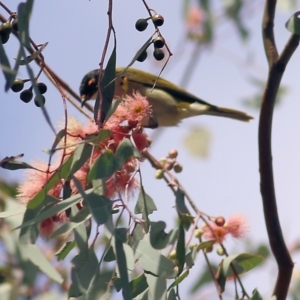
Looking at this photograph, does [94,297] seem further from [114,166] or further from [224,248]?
[224,248]

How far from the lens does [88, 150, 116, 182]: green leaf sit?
5.39 feet

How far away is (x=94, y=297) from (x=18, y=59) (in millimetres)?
657

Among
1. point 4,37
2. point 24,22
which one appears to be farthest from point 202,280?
point 24,22

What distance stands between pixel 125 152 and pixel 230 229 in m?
0.80

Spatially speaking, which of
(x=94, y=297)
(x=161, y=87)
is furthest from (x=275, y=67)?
(x=161, y=87)

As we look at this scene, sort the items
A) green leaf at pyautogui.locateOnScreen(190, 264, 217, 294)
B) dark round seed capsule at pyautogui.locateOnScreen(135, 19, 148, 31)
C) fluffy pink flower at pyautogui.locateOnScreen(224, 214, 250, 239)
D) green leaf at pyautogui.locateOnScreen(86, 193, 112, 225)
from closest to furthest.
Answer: green leaf at pyautogui.locateOnScreen(86, 193, 112, 225) → dark round seed capsule at pyautogui.locateOnScreen(135, 19, 148, 31) → fluffy pink flower at pyautogui.locateOnScreen(224, 214, 250, 239) → green leaf at pyautogui.locateOnScreen(190, 264, 217, 294)

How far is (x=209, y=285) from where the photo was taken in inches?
111

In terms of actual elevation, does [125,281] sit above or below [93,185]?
below

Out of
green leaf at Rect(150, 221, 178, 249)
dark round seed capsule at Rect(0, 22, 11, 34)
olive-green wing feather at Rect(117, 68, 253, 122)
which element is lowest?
green leaf at Rect(150, 221, 178, 249)

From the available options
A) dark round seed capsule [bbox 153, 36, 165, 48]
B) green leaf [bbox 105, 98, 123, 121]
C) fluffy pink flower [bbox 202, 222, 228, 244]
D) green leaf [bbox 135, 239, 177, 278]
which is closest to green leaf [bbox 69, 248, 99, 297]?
green leaf [bbox 135, 239, 177, 278]

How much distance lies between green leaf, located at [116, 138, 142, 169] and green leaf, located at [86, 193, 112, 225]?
0.13m

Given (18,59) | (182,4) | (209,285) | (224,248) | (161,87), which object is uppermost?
(182,4)

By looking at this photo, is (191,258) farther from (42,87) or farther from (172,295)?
(42,87)

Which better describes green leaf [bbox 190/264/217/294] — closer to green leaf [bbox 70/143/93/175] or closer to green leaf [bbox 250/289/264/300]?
green leaf [bbox 250/289/264/300]
